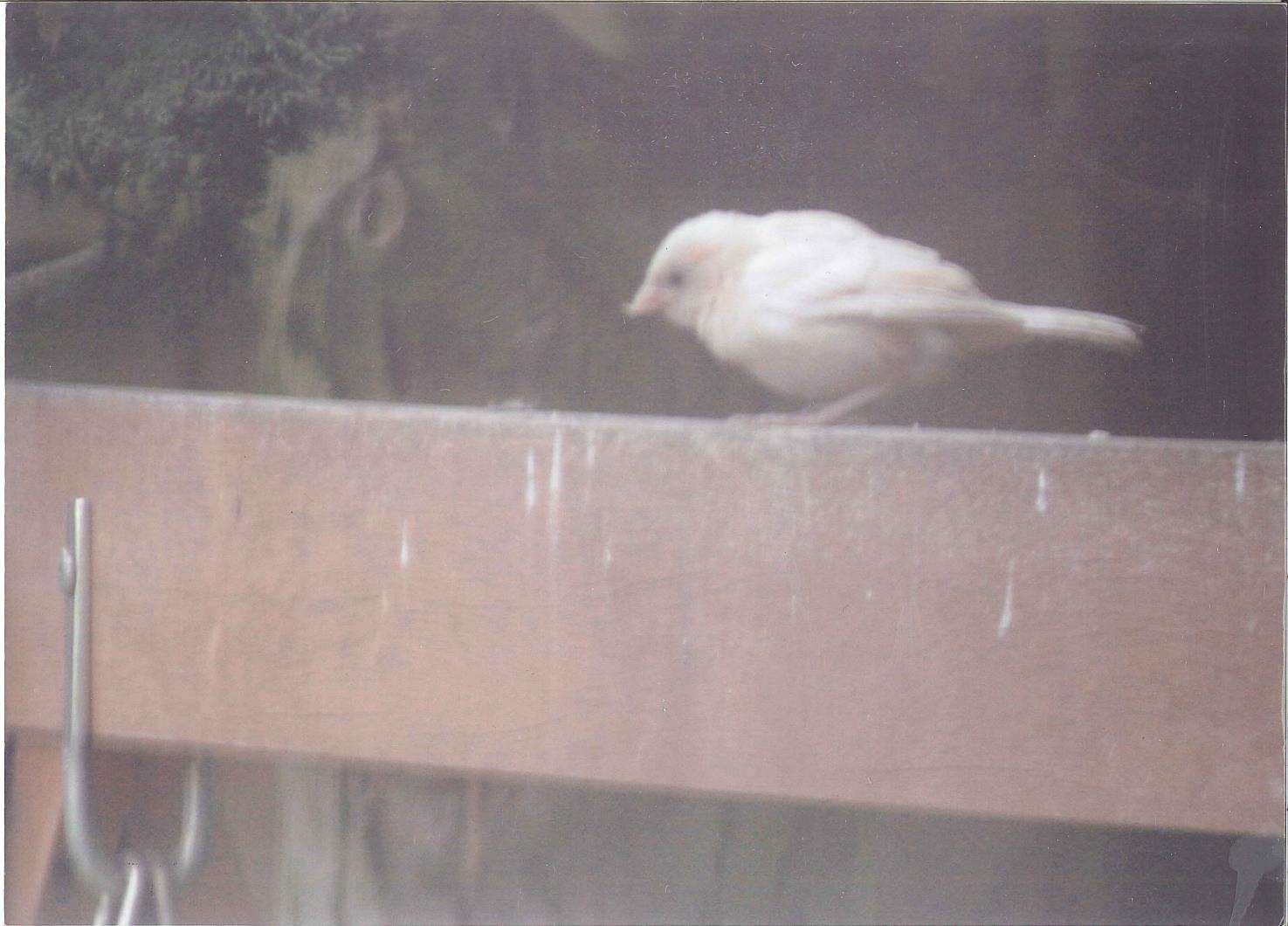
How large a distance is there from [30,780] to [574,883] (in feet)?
1.30

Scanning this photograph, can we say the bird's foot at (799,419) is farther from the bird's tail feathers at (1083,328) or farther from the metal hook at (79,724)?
the metal hook at (79,724)

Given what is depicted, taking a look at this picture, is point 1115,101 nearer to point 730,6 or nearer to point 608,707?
point 730,6

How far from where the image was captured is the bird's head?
0.84 meters

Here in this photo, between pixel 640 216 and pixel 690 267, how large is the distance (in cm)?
6

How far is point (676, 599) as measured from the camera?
0.73m

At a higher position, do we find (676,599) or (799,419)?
(799,419)

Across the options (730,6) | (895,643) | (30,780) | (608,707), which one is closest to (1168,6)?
(730,6)

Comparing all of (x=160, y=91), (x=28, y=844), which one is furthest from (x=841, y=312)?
(x=28, y=844)

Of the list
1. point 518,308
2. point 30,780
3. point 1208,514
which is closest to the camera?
point 1208,514

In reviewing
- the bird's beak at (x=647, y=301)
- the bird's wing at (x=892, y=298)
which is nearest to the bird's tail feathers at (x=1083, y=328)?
the bird's wing at (x=892, y=298)

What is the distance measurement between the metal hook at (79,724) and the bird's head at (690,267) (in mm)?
446

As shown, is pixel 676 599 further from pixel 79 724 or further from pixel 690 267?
pixel 79 724

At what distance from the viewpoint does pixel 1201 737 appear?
0.70 meters

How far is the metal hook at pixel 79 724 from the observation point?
788mm
